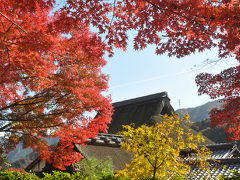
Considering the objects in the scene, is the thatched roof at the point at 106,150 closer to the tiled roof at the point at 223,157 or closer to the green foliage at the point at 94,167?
the green foliage at the point at 94,167

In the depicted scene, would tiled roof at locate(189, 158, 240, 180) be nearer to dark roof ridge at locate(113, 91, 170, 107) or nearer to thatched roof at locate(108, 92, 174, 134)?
thatched roof at locate(108, 92, 174, 134)

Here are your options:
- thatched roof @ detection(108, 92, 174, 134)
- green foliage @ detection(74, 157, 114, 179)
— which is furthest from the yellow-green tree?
thatched roof @ detection(108, 92, 174, 134)

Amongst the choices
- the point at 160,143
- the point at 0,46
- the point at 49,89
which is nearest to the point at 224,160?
the point at 160,143

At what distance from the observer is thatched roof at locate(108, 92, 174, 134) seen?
616 inches

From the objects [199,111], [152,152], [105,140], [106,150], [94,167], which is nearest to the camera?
[152,152]

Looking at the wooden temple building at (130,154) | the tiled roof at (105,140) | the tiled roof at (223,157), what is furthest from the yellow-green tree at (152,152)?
the tiled roof at (105,140)

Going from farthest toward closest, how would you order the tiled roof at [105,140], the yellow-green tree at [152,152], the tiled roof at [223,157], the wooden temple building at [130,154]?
the tiled roof at [105,140] < the wooden temple building at [130,154] < the tiled roof at [223,157] < the yellow-green tree at [152,152]

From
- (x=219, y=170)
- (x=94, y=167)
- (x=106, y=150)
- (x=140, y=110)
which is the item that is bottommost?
(x=219, y=170)

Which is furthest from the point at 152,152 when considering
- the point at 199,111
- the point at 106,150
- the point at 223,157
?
Answer: the point at 199,111

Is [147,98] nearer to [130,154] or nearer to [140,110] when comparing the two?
[140,110]

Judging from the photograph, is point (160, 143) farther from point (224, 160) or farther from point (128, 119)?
point (128, 119)

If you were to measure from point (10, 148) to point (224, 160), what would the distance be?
8.53 meters

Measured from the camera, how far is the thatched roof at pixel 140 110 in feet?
51.3

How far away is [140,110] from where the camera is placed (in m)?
16.8
